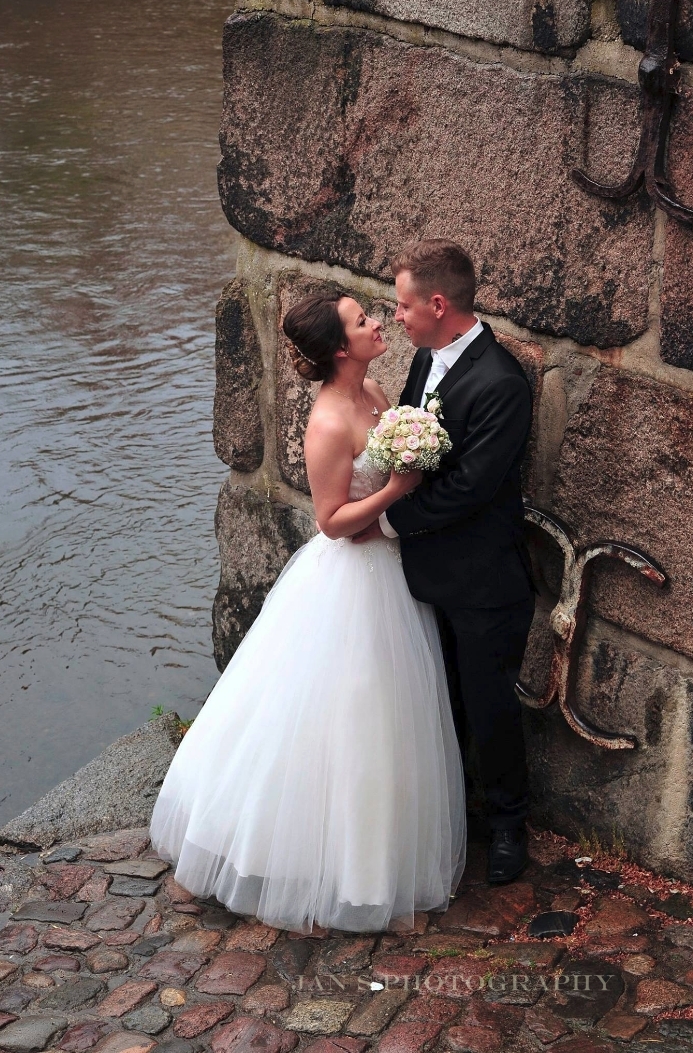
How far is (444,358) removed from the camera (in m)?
3.05

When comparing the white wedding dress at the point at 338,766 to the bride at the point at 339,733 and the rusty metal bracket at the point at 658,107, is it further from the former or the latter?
the rusty metal bracket at the point at 658,107

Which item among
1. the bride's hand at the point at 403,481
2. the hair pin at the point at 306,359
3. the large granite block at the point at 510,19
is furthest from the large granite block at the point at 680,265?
the hair pin at the point at 306,359

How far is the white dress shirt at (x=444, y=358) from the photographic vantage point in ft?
9.91

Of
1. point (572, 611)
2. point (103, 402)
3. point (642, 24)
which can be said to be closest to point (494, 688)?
point (572, 611)

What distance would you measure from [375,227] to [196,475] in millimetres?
2609

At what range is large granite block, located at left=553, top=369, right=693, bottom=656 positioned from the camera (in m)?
2.86

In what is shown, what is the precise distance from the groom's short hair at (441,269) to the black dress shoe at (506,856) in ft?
4.53

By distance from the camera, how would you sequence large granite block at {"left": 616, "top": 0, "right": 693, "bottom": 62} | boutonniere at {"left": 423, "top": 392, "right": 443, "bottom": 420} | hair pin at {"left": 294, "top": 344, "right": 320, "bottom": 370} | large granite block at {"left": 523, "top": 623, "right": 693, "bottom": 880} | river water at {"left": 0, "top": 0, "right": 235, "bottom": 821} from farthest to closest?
river water at {"left": 0, "top": 0, "right": 235, "bottom": 821} < hair pin at {"left": 294, "top": 344, "right": 320, "bottom": 370} < large granite block at {"left": 523, "top": 623, "right": 693, "bottom": 880} < boutonniere at {"left": 423, "top": 392, "right": 443, "bottom": 420} < large granite block at {"left": 616, "top": 0, "right": 693, "bottom": 62}

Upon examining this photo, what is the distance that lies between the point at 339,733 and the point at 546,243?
129 cm

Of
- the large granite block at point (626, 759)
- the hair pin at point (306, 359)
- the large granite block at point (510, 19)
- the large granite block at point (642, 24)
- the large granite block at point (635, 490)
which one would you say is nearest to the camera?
the large granite block at point (642, 24)

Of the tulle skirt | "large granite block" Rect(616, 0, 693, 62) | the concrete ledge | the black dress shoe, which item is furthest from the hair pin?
the concrete ledge

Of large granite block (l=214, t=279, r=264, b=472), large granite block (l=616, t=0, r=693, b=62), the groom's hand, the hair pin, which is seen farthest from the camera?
large granite block (l=214, t=279, r=264, b=472)

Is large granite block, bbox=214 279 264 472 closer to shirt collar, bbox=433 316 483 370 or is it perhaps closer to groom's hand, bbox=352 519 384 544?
groom's hand, bbox=352 519 384 544

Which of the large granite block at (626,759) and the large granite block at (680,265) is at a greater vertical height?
the large granite block at (680,265)
